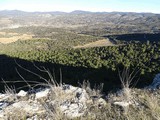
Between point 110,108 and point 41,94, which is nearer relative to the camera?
point 110,108

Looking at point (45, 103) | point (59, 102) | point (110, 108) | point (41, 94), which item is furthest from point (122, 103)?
point (41, 94)

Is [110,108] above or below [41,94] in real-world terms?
below

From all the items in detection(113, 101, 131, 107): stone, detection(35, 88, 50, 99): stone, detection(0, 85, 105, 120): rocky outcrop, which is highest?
detection(35, 88, 50, 99): stone

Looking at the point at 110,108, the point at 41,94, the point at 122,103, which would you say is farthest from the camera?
the point at 41,94

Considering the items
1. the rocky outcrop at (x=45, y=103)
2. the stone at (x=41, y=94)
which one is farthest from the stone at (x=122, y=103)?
the stone at (x=41, y=94)

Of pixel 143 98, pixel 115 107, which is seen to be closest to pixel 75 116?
pixel 115 107

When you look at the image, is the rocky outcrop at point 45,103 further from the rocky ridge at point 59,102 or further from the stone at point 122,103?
the stone at point 122,103

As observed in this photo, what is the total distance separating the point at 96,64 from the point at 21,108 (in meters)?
41.1

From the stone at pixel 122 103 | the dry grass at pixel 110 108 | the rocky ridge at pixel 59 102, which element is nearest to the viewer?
the dry grass at pixel 110 108

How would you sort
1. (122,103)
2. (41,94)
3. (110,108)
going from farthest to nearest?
(41,94) < (122,103) < (110,108)

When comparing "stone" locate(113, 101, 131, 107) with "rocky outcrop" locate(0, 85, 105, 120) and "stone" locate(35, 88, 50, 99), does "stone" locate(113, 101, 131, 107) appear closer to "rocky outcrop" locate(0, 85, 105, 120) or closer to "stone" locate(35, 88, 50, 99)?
"rocky outcrop" locate(0, 85, 105, 120)

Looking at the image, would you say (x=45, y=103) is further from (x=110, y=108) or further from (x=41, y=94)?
(x=110, y=108)

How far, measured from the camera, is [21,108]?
520 cm

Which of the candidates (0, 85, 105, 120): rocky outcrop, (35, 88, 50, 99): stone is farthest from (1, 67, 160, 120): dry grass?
(35, 88, 50, 99): stone
